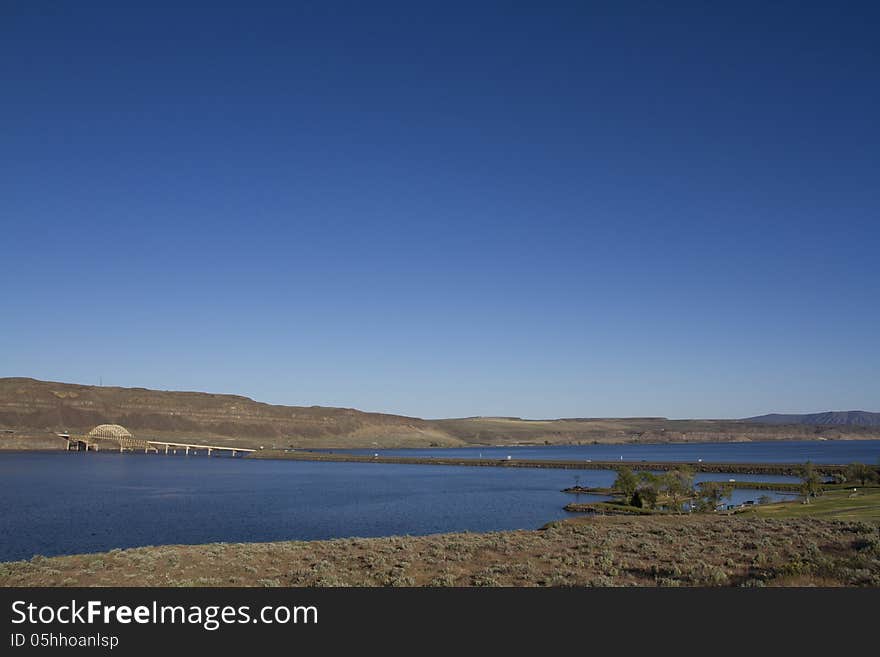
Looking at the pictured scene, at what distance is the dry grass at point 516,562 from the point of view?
2131 centimetres

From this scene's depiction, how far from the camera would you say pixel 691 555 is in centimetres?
2695

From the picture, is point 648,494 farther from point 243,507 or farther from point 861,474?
point 243,507

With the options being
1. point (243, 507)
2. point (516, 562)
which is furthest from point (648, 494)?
point (516, 562)

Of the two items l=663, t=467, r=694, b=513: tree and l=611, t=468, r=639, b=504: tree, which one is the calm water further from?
l=611, t=468, r=639, b=504: tree

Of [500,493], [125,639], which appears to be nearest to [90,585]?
A: [125,639]

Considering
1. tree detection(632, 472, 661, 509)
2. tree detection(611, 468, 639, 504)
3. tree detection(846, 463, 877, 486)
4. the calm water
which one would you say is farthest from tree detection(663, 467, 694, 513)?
tree detection(846, 463, 877, 486)

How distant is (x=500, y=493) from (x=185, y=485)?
55.5 metres

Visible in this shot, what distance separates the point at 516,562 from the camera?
26141mm

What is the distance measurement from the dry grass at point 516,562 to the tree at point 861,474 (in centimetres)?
6556

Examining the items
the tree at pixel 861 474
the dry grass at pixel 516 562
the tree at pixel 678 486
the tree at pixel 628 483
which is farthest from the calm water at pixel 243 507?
the dry grass at pixel 516 562

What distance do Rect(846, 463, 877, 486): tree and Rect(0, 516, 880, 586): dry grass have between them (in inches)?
2581

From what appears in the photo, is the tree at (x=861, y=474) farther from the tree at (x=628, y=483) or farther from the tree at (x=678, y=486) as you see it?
the tree at (x=628, y=483)

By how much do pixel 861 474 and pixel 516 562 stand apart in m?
87.2

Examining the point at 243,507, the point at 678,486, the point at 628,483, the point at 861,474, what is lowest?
the point at 243,507
